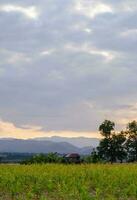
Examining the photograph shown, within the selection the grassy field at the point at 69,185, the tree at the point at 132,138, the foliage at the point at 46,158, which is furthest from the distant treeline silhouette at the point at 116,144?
the grassy field at the point at 69,185

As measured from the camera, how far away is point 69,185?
819 inches

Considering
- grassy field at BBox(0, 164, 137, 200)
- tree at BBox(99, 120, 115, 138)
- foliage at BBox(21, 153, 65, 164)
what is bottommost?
grassy field at BBox(0, 164, 137, 200)

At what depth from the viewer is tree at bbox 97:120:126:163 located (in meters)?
62.8

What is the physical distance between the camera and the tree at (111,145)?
6284 centimetres

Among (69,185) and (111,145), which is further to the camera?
(111,145)

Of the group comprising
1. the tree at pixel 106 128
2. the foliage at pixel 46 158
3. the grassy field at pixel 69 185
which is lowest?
the grassy field at pixel 69 185

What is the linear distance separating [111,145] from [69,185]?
141 ft

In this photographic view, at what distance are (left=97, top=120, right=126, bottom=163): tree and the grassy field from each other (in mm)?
36846

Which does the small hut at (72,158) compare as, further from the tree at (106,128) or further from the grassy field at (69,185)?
the grassy field at (69,185)

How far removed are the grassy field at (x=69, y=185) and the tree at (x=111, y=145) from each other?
3685cm

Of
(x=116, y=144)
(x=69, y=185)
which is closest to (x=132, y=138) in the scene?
(x=116, y=144)

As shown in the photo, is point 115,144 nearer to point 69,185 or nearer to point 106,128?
point 106,128

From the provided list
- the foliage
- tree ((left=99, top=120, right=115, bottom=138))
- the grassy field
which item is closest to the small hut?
the foliage

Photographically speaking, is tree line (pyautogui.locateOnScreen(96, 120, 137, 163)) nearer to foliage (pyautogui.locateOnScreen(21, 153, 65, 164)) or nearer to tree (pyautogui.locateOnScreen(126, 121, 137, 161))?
tree (pyautogui.locateOnScreen(126, 121, 137, 161))
